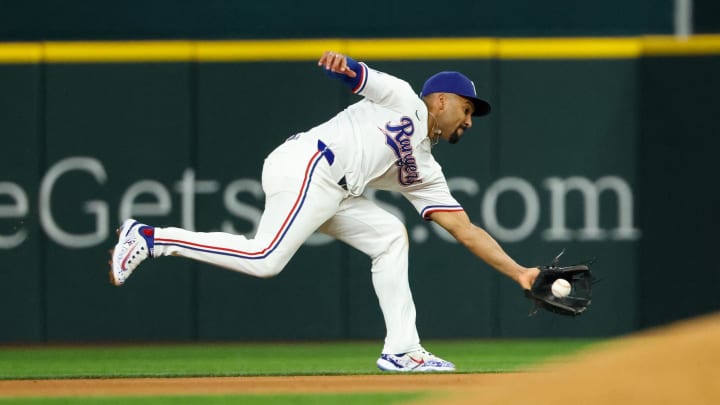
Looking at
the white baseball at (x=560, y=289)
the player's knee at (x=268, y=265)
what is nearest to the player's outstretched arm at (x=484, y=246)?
the white baseball at (x=560, y=289)

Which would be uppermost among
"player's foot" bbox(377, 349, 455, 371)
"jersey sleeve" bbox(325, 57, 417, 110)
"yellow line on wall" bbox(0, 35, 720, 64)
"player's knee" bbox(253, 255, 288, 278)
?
"yellow line on wall" bbox(0, 35, 720, 64)

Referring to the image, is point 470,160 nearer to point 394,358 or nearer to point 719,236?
point 719,236

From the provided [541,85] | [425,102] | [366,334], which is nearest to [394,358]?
[425,102]

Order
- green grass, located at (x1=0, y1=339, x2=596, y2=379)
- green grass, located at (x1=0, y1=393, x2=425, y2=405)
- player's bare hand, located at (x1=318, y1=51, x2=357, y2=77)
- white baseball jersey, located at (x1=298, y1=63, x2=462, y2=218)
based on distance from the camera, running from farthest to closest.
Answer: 1. green grass, located at (x1=0, y1=339, x2=596, y2=379)
2. white baseball jersey, located at (x1=298, y1=63, x2=462, y2=218)
3. player's bare hand, located at (x1=318, y1=51, x2=357, y2=77)
4. green grass, located at (x1=0, y1=393, x2=425, y2=405)

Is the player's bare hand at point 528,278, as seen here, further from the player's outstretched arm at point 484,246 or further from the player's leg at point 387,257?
the player's leg at point 387,257

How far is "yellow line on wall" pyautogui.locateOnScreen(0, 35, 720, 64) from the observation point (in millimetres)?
9992

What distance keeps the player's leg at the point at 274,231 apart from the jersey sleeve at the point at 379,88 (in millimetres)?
390

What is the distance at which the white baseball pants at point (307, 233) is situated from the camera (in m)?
7.07

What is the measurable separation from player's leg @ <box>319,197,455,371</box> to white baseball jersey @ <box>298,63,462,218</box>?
142 millimetres

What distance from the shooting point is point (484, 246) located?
7219 millimetres

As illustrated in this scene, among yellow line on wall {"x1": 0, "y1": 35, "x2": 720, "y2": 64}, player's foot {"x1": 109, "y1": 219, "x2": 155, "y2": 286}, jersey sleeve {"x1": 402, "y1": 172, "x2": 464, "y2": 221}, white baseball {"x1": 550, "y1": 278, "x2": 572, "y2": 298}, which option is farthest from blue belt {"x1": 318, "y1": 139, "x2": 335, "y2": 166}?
yellow line on wall {"x1": 0, "y1": 35, "x2": 720, "y2": 64}

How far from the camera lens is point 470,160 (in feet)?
33.2

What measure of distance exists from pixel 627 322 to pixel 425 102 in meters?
3.33

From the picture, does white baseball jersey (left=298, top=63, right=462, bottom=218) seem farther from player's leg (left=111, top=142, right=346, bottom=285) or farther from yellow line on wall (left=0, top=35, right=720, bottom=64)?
yellow line on wall (left=0, top=35, right=720, bottom=64)
